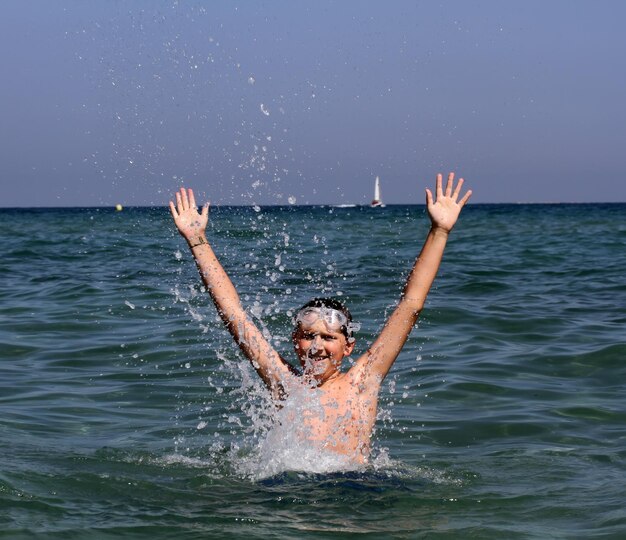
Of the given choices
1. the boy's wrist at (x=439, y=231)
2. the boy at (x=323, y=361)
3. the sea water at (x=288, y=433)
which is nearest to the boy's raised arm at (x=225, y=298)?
the boy at (x=323, y=361)

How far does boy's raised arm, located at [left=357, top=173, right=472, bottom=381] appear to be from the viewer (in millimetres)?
5062

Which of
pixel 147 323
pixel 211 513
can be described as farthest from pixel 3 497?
pixel 147 323

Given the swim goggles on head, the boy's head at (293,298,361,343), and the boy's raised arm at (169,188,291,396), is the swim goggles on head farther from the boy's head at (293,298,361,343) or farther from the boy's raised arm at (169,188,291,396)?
the boy's raised arm at (169,188,291,396)

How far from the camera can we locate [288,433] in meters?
Result: 5.46

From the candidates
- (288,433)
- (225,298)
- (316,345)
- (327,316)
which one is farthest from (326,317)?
(288,433)

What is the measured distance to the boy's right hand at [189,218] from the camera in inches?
215

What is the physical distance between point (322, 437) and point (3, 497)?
5.37 feet

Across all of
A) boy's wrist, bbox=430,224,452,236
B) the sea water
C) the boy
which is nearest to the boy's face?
the boy

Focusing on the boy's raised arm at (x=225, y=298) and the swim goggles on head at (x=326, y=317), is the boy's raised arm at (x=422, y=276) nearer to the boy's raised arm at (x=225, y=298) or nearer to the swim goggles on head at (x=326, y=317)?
the swim goggles on head at (x=326, y=317)

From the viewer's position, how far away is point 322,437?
211 inches

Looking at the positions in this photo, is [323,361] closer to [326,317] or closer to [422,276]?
[326,317]

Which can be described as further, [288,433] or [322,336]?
[288,433]

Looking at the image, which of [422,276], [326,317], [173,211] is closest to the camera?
[422,276]

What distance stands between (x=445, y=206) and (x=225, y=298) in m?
1.25
